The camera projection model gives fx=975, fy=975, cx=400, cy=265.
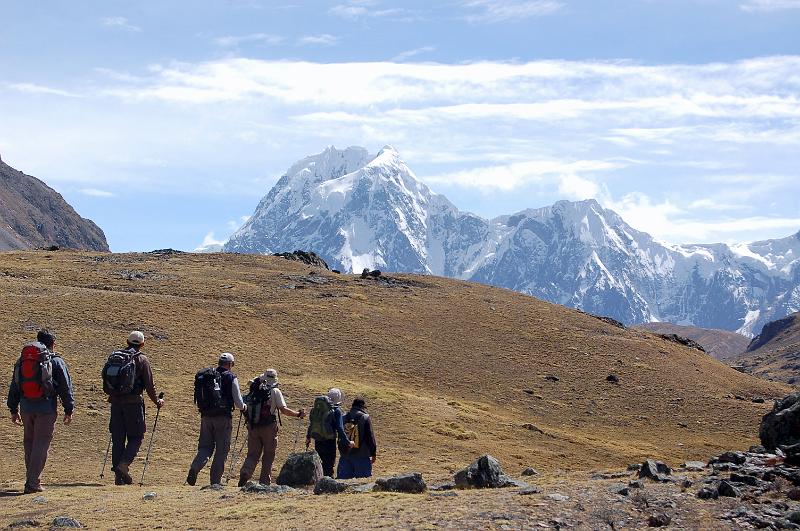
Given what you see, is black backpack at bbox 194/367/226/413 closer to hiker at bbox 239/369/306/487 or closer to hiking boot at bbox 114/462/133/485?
hiker at bbox 239/369/306/487

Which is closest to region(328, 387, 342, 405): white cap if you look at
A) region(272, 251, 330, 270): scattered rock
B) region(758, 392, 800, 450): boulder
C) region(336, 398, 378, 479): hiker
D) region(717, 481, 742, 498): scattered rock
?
region(336, 398, 378, 479): hiker

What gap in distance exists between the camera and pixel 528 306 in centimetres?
7044

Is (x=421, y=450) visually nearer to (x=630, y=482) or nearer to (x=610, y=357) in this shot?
(x=630, y=482)

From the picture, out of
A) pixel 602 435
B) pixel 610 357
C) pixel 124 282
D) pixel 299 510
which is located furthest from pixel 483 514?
pixel 124 282

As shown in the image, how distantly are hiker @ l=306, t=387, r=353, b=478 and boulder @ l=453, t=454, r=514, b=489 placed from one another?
280 centimetres

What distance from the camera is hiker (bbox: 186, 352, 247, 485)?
781 inches

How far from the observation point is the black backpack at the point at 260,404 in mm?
20375

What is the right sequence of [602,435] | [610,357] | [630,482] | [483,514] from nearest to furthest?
[483,514]
[630,482]
[602,435]
[610,357]

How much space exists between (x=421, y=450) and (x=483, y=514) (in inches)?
776

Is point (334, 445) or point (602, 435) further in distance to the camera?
point (602, 435)

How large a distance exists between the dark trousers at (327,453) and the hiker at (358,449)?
45 cm

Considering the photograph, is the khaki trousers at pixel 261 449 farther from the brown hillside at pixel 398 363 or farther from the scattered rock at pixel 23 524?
the scattered rock at pixel 23 524

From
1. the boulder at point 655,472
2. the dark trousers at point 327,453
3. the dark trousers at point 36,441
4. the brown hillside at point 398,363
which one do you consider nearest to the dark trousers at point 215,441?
the dark trousers at point 327,453

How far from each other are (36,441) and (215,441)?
359cm
